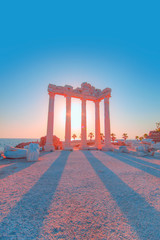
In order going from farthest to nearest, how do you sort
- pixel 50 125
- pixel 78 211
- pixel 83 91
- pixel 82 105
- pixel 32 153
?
pixel 83 91 < pixel 82 105 < pixel 50 125 < pixel 32 153 < pixel 78 211

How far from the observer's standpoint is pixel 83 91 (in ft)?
65.4

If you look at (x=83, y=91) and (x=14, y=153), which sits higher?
(x=83, y=91)

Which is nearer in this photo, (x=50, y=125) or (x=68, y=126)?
(x=50, y=125)

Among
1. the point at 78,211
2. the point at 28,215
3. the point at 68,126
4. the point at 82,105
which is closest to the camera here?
the point at 28,215

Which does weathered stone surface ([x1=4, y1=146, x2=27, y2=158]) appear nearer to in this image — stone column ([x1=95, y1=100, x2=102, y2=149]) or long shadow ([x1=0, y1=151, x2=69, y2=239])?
long shadow ([x1=0, y1=151, x2=69, y2=239])

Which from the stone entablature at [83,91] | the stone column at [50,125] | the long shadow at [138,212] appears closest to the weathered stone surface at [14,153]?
the stone column at [50,125]

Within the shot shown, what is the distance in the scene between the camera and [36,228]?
200 cm

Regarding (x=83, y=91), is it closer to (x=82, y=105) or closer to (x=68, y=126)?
(x=82, y=105)

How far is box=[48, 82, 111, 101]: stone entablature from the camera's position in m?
18.3

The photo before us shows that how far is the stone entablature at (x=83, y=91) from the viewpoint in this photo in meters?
18.3

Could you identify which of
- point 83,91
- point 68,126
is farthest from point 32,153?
point 83,91

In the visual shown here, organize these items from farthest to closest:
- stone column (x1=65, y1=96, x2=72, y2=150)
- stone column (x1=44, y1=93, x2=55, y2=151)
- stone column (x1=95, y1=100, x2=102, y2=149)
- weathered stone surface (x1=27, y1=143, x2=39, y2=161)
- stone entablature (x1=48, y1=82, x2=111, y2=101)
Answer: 1. stone column (x1=95, y1=100, x2=102, y2=149)
2. stone entablature (x1=48, y1=82, x2=111, y2=101)
3. stone column (x1=65, y1=96, x2=72, y2=150)
4. stone column (x1=44, y1=93, x2=55, y2=151)
5. weathered stone surface (x1=27, y1=143, x2=39, y2=161)

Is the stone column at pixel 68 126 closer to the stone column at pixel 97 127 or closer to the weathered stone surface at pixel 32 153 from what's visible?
the stone column at pixel 97 127

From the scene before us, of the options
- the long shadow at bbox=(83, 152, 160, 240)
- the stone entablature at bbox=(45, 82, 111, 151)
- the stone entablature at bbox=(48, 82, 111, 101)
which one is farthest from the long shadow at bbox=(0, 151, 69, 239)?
the stone entablature at bbox=(48, 82, 111, 101)
